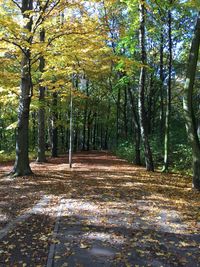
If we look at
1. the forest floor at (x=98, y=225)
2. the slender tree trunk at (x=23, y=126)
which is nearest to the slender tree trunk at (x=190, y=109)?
the forest floor at (x=98, y=225)

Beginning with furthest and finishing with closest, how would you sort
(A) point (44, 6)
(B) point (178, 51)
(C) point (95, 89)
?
(C) point (95, 89) < (B) point (178, 51) < (A) point (44, 6)

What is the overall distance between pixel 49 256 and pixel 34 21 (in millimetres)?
11024

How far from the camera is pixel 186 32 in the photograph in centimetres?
1834

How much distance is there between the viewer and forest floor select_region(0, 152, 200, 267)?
16.6ft

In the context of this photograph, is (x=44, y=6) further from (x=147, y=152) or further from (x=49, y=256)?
(x=49, y=256)

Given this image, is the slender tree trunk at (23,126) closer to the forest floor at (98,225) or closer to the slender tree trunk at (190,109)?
the forest floor at (98,225)

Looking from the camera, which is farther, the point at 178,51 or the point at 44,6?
the point at 178,51

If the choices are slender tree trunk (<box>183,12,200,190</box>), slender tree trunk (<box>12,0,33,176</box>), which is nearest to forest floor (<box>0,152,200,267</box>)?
slender tree trunk (<box>183,12,200,190</box>)

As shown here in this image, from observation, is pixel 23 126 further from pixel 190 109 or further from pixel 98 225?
pixel 98 225

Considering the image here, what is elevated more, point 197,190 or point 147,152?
point 147,152

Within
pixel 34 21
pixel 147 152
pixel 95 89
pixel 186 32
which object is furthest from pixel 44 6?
pixel 95 89

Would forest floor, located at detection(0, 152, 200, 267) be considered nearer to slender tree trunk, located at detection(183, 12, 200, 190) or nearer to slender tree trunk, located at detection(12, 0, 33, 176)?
slender tree trunk, located at detection(183, 12, 200, 190)

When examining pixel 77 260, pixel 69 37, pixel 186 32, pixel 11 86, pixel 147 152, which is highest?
pixel 186 32

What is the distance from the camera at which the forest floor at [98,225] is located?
506 cm
